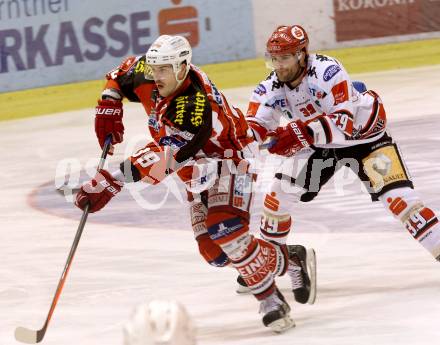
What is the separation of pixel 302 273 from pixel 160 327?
3.62m

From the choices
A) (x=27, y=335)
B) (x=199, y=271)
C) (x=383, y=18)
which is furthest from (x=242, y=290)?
(x=383, y=18)

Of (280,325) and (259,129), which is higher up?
(259,129)

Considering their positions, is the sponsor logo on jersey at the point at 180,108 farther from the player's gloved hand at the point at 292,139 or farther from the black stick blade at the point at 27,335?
the black stick blade at the point at 27,335

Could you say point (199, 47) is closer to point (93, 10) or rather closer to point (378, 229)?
point (93, 10)

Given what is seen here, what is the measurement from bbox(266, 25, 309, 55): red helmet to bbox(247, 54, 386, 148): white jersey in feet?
0.46

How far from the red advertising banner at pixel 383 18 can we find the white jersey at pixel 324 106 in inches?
375

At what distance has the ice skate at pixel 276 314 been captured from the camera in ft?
19.9

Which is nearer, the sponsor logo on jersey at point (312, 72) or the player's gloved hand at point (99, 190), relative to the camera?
the player's gloved hand at point (99, 190)

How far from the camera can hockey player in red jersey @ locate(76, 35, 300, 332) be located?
19.7ft

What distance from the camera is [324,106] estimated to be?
672cm

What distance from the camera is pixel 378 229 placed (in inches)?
331

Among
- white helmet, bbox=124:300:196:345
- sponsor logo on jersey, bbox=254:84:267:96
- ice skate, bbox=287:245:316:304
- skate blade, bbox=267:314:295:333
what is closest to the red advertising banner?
sponsor logo on jersey, bbox=254:84:267:96

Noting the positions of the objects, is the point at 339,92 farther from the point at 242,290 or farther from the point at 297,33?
the point at 242,290

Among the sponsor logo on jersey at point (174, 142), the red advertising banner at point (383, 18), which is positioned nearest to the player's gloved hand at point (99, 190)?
the sponsor logo on jersey at point (174, 142)
